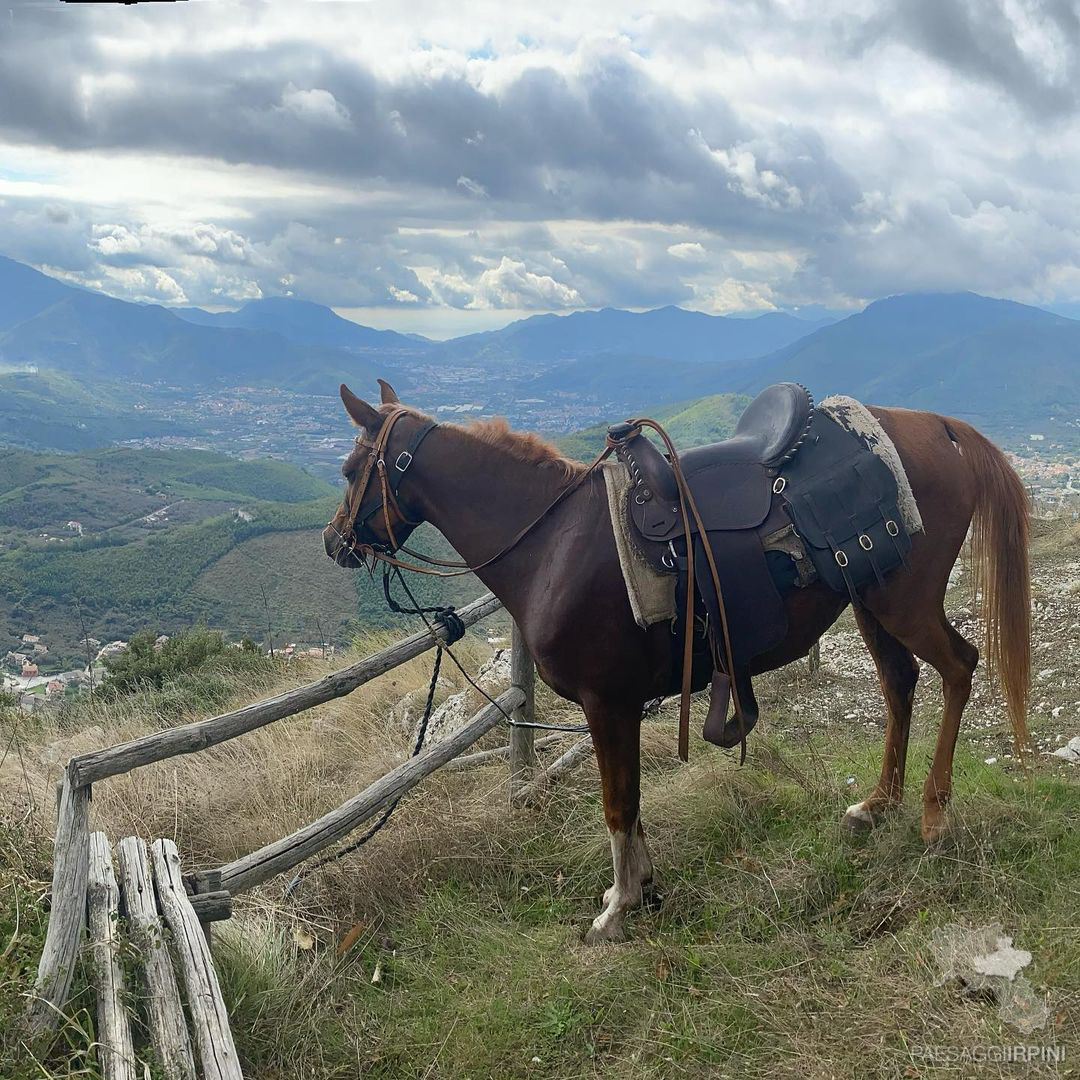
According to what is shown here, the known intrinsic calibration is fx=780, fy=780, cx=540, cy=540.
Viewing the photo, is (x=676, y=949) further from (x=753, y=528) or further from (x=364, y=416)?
(x=364, y=416)

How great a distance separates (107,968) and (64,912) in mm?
254

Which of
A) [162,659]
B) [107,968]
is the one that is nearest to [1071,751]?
[107,968]

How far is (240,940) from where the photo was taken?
307 centimetres

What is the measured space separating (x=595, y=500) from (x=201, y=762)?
3.54 meters

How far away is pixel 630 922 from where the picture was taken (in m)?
3.34

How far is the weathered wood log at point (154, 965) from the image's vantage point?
226 cm

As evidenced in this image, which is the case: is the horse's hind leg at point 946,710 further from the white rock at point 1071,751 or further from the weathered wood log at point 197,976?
the weathered wood log at point 197,976

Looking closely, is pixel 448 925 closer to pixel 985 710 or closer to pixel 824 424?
pixel 824 424

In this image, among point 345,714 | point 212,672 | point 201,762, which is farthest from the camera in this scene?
point 212,672

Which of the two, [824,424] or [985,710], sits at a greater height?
[824,424]

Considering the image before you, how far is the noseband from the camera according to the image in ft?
11.2

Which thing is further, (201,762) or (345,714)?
(345,714)

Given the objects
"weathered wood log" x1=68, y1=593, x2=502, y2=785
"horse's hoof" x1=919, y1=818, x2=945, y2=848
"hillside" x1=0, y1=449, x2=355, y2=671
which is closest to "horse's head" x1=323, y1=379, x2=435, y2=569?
"weathered wood log" x1=68, y1=593, x2=502, y2=785

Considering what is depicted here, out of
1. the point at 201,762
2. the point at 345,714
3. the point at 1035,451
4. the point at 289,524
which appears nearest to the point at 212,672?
the point at 345,714
